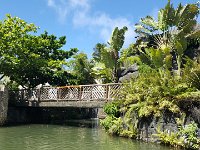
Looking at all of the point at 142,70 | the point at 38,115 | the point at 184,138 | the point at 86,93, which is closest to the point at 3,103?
the point at 38,115

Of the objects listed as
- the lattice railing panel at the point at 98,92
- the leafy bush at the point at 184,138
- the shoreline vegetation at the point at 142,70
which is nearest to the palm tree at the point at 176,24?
the shoreline vegetation at the point at 142,70

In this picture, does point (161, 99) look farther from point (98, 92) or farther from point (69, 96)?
point (69, 96)

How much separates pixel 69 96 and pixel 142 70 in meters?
5.44

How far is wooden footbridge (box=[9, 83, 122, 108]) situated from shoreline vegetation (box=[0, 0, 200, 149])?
1.62 m

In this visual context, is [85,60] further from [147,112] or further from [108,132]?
[147,112]

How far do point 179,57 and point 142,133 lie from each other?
881 centimetres

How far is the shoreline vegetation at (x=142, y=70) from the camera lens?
14.4m

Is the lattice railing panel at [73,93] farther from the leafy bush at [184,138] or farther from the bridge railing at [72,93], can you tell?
the leafy bush at [184,138]

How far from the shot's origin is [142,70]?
23469 mm

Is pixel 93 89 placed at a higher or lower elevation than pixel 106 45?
lower

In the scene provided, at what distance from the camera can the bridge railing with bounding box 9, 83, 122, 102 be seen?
2018 centimetres

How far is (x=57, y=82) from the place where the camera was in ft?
102

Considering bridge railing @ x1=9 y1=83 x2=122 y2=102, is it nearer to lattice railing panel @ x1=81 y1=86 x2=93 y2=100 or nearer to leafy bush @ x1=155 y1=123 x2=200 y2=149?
lattice railing panel @ x1=81 y1=86 x2=93 y2=100

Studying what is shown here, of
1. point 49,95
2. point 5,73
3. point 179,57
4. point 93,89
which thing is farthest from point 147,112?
point 5,73
